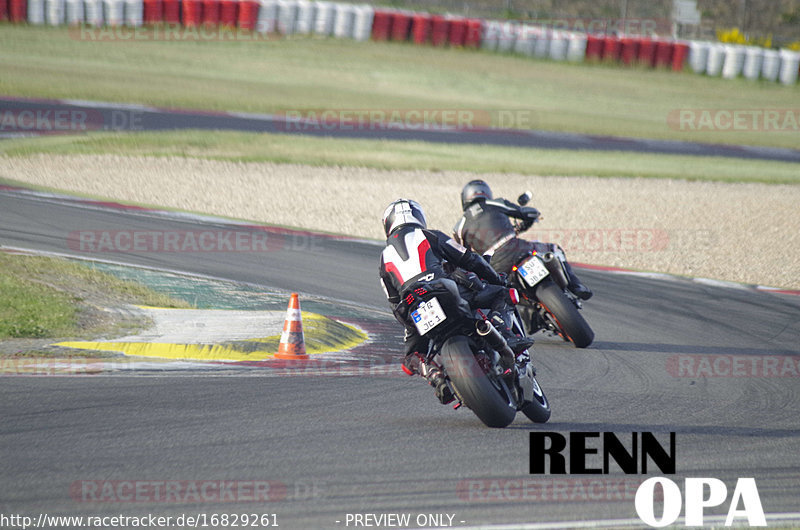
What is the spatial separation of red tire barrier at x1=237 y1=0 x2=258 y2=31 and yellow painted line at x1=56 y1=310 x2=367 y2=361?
23465 millimetres

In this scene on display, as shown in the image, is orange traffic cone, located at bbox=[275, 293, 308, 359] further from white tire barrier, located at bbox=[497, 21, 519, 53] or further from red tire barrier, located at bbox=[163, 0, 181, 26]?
white tire barrier, located at bbox=[497, 21, 519, 53]

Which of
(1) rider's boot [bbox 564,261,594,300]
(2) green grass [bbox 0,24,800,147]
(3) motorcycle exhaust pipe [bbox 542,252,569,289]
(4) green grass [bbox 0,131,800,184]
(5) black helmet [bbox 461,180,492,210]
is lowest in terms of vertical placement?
(4) green grass [bbox 0,131,800,184]

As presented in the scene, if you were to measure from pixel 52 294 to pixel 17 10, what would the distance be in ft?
76.0

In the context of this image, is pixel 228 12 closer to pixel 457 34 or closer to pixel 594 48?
pixel 457 34

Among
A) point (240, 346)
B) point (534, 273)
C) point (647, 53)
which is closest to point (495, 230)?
point (534, 273)

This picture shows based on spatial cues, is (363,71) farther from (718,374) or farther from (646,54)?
(718,374)

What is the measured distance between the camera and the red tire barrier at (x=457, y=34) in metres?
33.3

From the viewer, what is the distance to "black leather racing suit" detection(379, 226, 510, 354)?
637 cm

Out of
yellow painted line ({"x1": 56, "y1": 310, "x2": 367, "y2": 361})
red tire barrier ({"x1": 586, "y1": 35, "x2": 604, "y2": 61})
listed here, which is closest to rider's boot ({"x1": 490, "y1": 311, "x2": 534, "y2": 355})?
yellow painted line ({"x1": 56, "y1": 310, "x2": 367, "y2": 361})

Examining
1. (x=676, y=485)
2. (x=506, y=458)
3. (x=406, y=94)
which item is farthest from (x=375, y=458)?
(x=406, y=94)

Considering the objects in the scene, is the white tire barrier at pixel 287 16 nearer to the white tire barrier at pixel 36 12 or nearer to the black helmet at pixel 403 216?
the white tire barrier at pixel 36 12

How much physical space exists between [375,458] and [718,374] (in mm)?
4144

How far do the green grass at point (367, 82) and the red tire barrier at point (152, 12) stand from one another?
91 centimetres

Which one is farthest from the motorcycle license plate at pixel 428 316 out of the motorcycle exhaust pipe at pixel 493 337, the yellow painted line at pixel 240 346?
the yellow painted line at pixel 240 346
